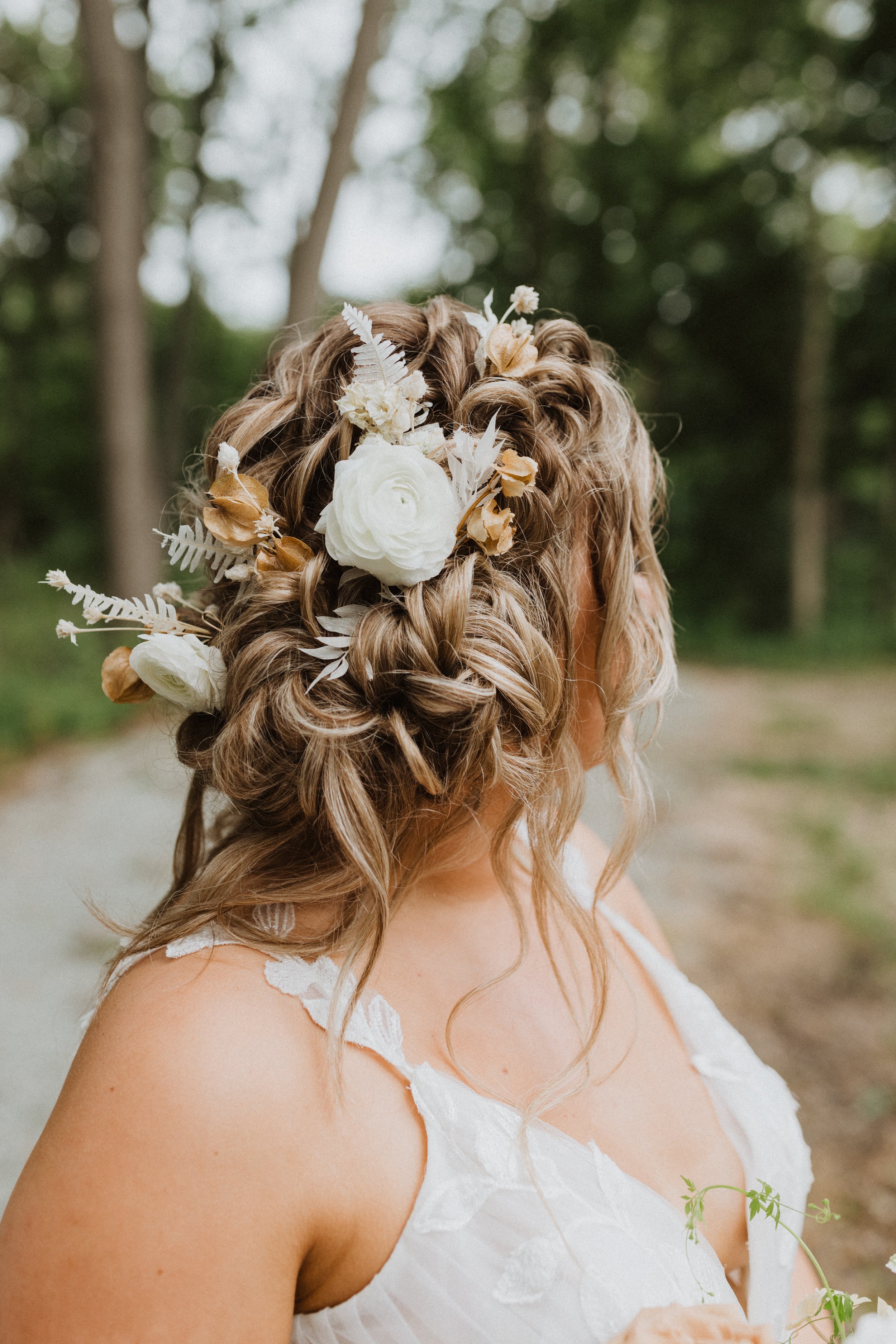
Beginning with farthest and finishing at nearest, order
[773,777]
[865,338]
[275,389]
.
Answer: [865,338] < [773,777] < [275,389]

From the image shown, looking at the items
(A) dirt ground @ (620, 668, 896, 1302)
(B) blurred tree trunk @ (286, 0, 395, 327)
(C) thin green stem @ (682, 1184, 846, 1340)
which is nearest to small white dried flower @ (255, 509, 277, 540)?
(A) dirt ground @ (620, 668, 896, 1302)

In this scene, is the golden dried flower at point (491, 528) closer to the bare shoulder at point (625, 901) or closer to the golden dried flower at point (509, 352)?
the golden dried flower at point (509, 352)

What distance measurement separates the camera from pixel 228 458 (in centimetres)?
130

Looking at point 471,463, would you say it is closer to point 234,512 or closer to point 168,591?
point 234,512

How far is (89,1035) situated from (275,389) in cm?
97

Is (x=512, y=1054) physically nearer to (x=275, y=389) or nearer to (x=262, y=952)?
(x=262, y=952)

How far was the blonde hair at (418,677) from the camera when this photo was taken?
4.20 ft

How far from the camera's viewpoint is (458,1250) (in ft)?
3.93

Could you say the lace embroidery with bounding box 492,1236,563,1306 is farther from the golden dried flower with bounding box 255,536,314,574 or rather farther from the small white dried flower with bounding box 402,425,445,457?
the small white dried flower with bounding box 402,425,445,457

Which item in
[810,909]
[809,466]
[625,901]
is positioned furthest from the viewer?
[809,466]

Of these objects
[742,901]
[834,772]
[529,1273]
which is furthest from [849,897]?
[529,1273]

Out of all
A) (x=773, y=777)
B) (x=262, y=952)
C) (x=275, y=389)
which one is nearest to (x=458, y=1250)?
(x=262, y=952)

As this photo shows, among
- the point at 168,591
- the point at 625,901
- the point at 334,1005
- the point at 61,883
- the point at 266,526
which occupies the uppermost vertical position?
the point at 266,526

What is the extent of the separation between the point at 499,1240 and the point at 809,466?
556 inches
